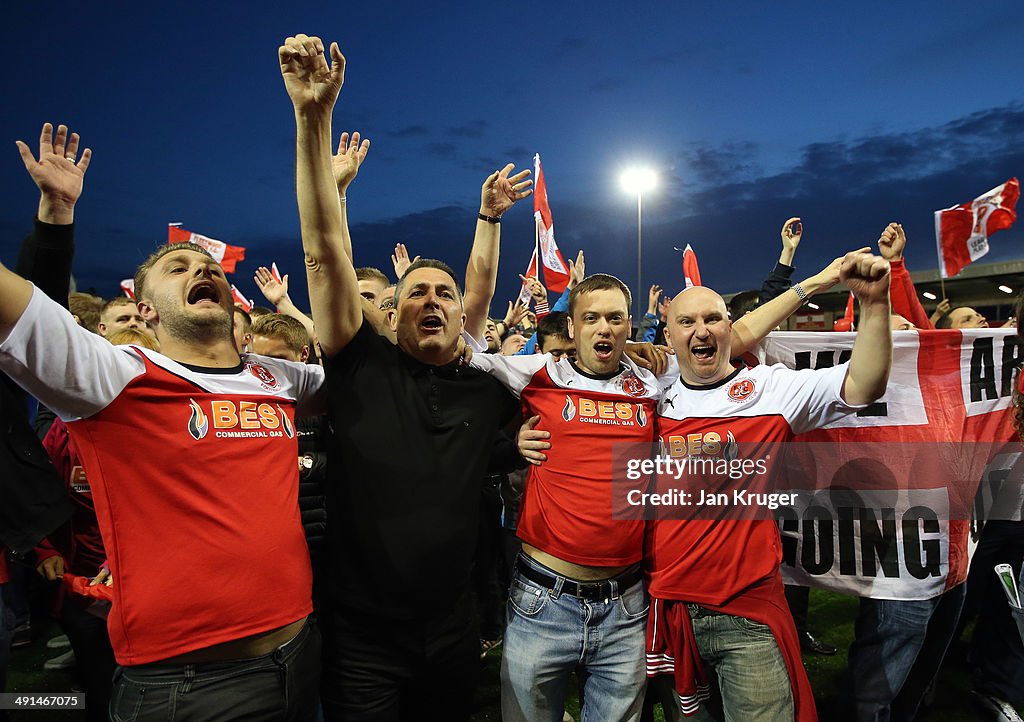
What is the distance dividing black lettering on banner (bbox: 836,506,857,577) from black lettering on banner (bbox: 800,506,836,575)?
5cm

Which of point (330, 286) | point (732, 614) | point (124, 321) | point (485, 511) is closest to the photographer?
point (330, 286)

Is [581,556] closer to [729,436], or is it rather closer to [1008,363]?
[729,436]

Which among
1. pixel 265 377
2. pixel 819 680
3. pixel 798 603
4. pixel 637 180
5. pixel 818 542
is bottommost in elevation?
pixel 819 680

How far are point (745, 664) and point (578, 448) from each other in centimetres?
113

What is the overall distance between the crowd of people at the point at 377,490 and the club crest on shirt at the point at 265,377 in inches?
0.5

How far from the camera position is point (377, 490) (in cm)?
248

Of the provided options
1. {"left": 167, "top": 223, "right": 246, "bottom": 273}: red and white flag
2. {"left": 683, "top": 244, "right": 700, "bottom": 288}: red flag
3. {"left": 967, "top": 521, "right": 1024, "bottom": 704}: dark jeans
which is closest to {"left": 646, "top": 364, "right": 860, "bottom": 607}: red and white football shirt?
{"left": 967, "top": 521, "right": 1024, "bottom": 704}: dark jeans

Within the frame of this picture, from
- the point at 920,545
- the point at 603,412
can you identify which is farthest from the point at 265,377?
the point at 920,545

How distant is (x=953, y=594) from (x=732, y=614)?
1.91 m

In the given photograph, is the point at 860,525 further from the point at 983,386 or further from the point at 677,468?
the point at 677,468

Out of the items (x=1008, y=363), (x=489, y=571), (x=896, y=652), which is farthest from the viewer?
(x=489, y=571)

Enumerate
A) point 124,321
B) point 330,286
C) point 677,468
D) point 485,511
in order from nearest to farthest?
point 330,286
point 677,468
point 124,321
point 485,511

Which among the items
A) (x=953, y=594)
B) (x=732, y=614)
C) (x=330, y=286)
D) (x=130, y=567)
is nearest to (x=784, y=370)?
(x=732, y=614)

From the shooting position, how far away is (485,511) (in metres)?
6.01
